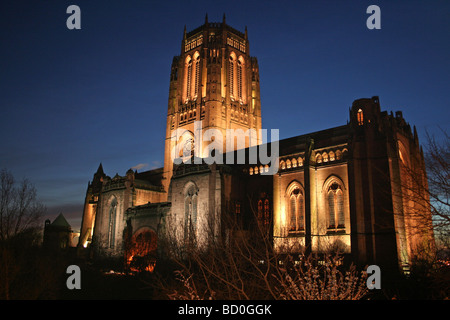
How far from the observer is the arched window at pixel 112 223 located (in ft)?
190

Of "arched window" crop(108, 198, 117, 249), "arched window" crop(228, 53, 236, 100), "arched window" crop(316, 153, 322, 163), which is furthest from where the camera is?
"arched window" crop(228, 53, 236, 100)

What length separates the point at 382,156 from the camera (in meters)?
36.1

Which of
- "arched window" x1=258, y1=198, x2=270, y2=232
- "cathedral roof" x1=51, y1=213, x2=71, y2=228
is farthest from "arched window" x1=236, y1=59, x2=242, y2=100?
"cathedral roof" x1=51, y1=213, x2=71, y2=228

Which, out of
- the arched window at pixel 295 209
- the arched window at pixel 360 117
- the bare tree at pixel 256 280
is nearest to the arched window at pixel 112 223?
the arched window at pixel 295 209

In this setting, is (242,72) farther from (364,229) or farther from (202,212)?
(364,229)

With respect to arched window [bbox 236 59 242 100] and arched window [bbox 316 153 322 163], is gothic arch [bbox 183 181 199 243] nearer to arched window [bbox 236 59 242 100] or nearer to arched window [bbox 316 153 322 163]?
arched window [bbox 316 153 322 163]

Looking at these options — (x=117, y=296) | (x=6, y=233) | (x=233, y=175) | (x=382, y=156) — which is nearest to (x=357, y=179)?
(x=382, y=156)

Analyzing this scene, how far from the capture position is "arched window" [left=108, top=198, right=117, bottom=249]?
58.0 m

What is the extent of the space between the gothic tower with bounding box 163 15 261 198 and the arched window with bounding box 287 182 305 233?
23.8 m

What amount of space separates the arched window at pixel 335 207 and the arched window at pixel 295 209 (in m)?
3.23

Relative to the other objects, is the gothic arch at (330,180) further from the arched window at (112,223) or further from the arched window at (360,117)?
the arched window at (112,223)

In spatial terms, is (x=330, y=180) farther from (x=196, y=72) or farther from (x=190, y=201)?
(x=196, y=72)

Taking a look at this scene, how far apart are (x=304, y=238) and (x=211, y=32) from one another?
50.1 m

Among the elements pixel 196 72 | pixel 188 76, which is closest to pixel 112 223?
pixel 188 76
